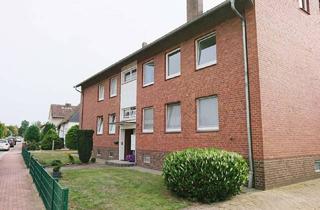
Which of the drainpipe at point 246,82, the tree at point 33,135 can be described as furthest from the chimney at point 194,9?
the tree at point 33,135

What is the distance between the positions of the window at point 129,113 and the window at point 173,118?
3.75 metres

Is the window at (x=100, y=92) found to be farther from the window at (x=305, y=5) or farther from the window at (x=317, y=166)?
the window at (x=317, y=166)

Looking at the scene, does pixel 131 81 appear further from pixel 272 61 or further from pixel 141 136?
pixel 272 61

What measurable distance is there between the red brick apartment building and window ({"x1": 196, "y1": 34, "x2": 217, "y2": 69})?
46 millimetres

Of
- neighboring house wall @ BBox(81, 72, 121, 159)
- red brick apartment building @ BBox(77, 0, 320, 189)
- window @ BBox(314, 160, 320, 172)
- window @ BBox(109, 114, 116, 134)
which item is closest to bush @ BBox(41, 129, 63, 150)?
neighboring house wall @ BBox(81, 72, 121, 159)

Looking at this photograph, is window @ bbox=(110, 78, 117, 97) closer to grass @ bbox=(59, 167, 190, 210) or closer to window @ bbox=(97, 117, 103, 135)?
window @ bbox=(97, 117, 103, 135)

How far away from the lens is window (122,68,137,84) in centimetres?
1846

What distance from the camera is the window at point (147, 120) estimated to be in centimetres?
1602

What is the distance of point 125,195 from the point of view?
8398 mm

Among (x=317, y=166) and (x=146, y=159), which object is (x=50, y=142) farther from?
(x=317, y=166)

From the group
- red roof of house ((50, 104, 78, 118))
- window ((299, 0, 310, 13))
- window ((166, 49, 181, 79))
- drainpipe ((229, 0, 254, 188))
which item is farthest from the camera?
red roof of house ((50, 104, 78, 118))

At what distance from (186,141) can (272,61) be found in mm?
5038

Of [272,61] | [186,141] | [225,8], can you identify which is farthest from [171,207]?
[225,8]

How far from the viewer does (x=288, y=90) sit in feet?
36.7
